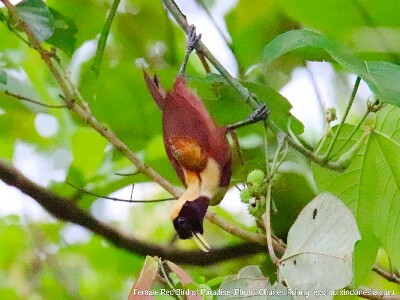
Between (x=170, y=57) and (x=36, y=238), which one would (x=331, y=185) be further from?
(x=36, y=238)

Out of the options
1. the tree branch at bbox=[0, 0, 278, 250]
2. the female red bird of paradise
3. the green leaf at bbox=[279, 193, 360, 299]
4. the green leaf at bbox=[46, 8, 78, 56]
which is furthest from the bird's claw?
the green leaf at bbox=[46, 8, 78, 56]

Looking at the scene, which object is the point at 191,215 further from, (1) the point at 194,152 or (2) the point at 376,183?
(2) the point at 376,183

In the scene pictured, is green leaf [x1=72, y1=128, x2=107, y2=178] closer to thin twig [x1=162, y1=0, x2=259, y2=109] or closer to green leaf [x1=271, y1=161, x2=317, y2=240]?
green leaf [x1=271, y1=161, x2=317, y2=240]

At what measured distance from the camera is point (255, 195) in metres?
0.59

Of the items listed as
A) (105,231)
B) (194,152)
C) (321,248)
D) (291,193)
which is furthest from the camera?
(105,231)

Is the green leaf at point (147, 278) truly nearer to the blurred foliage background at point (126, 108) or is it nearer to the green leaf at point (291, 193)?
the blurred foliage background at point (126, 108)

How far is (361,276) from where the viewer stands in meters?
0.72

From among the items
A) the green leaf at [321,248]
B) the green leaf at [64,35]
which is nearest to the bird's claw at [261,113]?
the green leaf at [321,248]

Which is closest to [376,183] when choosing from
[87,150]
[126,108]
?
[126,108]

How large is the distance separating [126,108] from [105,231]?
0.20 m

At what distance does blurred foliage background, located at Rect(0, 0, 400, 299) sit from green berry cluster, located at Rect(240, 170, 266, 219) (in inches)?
3.7

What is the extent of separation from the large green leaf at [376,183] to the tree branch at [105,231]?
0.92 feet

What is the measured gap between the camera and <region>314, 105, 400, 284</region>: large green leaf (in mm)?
665

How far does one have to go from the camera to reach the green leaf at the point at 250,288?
522 millimetres
